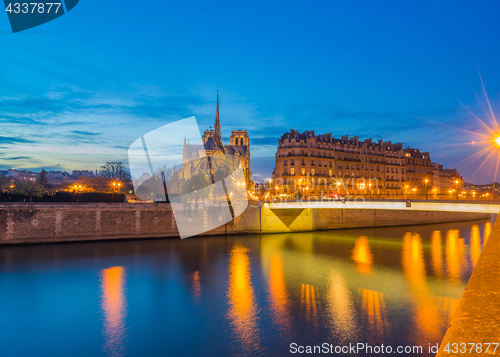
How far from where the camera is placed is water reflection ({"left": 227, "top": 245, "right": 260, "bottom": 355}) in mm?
12891

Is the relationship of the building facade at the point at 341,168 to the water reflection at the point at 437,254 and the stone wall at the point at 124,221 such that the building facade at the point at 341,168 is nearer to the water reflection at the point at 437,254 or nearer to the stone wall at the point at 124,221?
the stone wall at the point at 124,221

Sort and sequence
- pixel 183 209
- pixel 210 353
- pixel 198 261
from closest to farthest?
pixel 210 353
pixel 198 261
pixel 183 209

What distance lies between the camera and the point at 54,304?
17109 mm

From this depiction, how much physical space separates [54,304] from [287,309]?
1261 centimetres

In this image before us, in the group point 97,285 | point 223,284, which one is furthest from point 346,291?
point 97,285

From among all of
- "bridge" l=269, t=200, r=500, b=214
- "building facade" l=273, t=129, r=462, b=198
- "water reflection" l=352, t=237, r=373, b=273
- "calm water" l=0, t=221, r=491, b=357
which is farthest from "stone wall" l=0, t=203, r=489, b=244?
"building facade" l=273, t=129, r=462, b=198

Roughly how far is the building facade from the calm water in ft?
111

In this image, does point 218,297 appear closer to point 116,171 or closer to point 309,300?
point 309,300

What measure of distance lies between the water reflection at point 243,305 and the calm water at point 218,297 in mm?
77

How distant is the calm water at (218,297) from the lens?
42.5 ft

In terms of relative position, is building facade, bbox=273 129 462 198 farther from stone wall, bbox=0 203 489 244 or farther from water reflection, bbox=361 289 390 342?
water reflection, bbox=361 289 390 342

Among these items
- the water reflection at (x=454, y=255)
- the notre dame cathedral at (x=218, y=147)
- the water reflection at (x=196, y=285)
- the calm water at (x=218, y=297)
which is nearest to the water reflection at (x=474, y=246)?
the calm water at (x=218, y=297)

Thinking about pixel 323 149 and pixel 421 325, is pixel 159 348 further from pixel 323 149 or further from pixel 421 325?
pixel 323 149

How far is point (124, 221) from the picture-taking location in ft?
117
